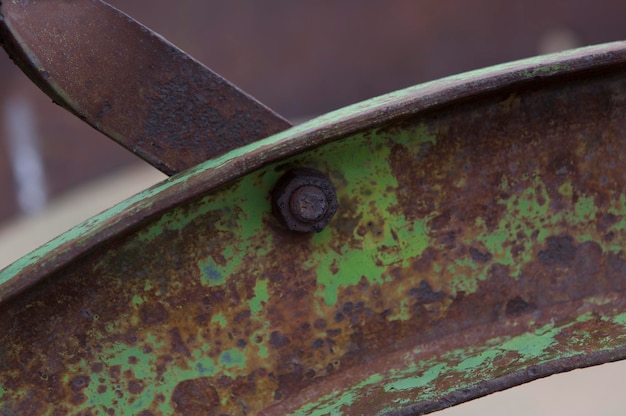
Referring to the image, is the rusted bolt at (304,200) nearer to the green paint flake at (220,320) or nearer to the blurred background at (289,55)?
the green paint flake at (220,320)

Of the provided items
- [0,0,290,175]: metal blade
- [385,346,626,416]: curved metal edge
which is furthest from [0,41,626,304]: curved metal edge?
[385,346,626,416]: curved metal edge

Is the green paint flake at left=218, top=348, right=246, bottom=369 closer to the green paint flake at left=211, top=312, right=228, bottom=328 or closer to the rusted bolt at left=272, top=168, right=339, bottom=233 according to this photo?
the green paint flake at left=211, top=312, right=228, bottom=328

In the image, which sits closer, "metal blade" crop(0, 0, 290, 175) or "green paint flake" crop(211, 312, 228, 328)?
"green paint flake" crop(211, 312, 228, 328)

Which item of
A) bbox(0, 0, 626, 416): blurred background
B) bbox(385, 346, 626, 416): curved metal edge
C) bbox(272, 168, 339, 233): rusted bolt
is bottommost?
bbox(385, 346, 626, 416): curved metal edge

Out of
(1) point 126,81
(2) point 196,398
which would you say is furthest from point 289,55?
(2) point 196,398

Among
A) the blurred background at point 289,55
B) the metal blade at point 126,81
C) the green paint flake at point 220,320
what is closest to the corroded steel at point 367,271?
the green paint flake at point 220,320

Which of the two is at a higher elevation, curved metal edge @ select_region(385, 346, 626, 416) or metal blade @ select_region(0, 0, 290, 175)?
metal blade @ select_region(0, 0, 290, 175)
